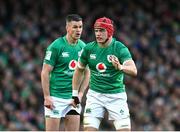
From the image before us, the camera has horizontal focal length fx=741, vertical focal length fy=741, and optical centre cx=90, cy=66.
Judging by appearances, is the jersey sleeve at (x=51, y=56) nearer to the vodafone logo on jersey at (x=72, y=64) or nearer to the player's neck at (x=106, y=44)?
the vodafone logo on jersey at (x=72, y=64)

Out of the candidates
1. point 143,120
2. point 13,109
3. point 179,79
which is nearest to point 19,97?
point 13,109

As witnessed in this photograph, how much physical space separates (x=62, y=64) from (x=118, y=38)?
9882 mm

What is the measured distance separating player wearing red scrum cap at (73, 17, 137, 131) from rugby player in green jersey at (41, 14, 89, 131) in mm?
469

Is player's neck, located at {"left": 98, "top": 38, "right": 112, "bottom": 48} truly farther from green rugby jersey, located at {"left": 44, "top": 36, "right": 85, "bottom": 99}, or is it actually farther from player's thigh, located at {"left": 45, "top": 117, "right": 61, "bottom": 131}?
player's thigh, located at {"left": 45, "top": 117, "right": 61, "bottom": 131}

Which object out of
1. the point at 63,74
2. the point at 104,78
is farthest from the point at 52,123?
the point at 104,78

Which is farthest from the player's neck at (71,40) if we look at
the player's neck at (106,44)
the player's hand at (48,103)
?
the player's hand at (48,103)

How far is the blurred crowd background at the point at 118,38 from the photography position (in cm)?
1841

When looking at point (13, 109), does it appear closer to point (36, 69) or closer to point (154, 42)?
point (36, 69)

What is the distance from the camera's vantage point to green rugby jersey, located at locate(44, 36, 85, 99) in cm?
1082

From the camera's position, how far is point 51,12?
21438 mm

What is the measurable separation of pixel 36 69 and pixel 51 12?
2809 millimetres

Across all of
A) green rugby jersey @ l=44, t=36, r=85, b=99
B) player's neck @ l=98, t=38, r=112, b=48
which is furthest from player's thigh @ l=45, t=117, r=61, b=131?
player's neck @ l=98, t=38, r=112, b=48

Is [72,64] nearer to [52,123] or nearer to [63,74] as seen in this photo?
[63,74]

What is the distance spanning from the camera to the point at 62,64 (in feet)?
35.7
